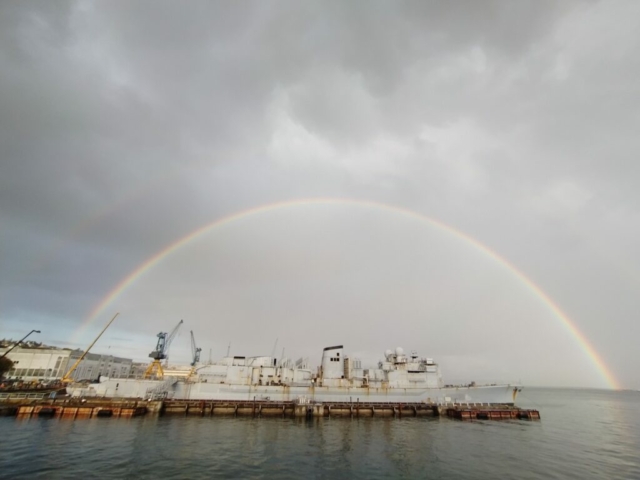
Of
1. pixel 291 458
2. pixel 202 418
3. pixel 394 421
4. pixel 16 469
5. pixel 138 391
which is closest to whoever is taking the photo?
pixel 16 469

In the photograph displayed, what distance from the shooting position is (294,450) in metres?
34.7

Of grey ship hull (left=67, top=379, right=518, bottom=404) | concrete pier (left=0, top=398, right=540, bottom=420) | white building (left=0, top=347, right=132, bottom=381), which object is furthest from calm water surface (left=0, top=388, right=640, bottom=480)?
white building (left=0, top=347, right=132, bottom=381)

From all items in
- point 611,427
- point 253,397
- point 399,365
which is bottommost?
point 611,427

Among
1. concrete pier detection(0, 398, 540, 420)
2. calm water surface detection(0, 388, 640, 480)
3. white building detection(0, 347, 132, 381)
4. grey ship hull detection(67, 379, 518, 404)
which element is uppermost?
white building detection(0, 347, 132, 381)

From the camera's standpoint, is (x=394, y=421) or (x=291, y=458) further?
(x=394, y=421)

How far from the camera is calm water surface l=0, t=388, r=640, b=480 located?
1084 inches

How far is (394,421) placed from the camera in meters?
56.3

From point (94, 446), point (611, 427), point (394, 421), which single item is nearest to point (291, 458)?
point (94, 446)

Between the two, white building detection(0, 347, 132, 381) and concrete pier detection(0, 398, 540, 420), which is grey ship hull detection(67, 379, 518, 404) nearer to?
concrete pier detection(0, 398, 540, 420)

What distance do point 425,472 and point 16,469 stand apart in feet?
118

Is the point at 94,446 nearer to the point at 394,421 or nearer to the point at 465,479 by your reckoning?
the point at 465,479

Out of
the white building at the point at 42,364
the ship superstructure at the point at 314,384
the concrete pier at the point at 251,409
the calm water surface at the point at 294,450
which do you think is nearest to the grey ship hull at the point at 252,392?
the ship superstructure at the point at 314,384

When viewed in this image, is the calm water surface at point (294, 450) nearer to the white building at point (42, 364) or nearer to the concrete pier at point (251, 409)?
the concrete pier at point (251, 409)

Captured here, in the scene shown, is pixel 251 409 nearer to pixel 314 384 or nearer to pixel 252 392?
pixel 252 392
